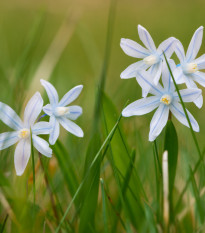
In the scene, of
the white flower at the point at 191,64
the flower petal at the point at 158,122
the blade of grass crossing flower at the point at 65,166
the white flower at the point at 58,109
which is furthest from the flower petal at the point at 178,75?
the blade of grass crossing flower at the point at 65,166

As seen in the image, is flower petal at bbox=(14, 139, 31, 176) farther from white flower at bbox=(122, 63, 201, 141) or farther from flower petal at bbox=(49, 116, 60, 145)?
white flower at bbox=(122, 63, 201, 141)

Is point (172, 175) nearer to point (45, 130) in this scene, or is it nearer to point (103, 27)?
point (45, 130)

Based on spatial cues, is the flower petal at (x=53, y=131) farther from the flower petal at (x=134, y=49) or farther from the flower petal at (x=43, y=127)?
the flower petal at (x=134, y=49)

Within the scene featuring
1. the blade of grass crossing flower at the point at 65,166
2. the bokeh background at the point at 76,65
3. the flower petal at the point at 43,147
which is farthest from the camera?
the bokeh background at the point at 76,65

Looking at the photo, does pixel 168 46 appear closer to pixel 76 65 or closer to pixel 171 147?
pixel 171 147

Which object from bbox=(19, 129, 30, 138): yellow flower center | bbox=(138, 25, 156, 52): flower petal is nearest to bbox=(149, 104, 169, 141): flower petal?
bbox=(138, 25, 156, 52): flower petal

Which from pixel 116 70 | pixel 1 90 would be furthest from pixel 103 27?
pixel 1 90
